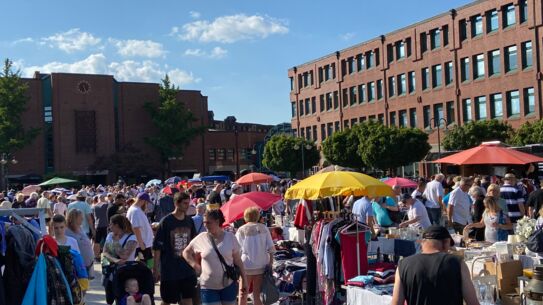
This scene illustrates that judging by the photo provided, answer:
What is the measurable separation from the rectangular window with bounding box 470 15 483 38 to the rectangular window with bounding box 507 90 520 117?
5.27 metres

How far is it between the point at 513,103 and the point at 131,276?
42284 mm

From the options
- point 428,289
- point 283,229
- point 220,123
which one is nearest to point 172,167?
point 220,123

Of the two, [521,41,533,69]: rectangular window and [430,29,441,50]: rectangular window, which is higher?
[430,29,441,50]: rectangular window

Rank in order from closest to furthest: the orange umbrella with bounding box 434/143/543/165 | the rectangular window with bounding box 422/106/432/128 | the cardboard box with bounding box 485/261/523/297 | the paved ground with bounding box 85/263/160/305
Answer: the cardboard box with bounding box 485/261/523/297 < the paved ground with bounding box 85/263/160/305 < the orange umbrella with bounding box 434/143/543/165 < the rectangular window with bounding box 422/106/432/128

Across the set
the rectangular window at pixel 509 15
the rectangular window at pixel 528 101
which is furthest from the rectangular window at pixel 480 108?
the rectangular window at pixel 509 15

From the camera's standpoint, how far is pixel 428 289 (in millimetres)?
5004

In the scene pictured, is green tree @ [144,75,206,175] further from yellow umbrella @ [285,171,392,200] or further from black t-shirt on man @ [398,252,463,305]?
black t-shirt on man @ [398,252,463,305]

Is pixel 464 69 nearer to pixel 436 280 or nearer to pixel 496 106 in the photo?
pixel 496 106

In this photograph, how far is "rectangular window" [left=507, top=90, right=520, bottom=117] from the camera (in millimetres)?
44031

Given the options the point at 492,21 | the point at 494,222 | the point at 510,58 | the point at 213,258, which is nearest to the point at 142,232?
the point at 213,258

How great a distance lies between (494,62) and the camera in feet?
150

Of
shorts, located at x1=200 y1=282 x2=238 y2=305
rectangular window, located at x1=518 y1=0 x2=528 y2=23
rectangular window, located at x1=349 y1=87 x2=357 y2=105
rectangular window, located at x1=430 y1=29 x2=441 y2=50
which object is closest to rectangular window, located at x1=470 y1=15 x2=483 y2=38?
rectangular window, located at x1=518 y1=0 x2=528 y2=23

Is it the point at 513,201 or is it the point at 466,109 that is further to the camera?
the point at 466,109

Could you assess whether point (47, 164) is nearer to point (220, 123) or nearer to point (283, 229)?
point (220, 123)
